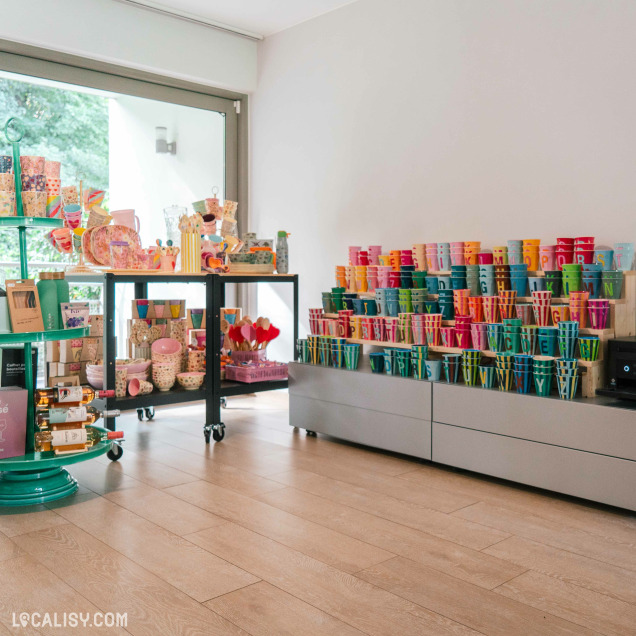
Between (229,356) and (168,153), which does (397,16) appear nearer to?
(168,153)

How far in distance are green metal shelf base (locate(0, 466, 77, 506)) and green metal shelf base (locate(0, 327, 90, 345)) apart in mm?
498

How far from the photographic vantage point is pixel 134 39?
424 centimetres

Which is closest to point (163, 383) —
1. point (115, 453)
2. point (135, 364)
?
point (135, 364)

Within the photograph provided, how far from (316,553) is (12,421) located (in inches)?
50.0

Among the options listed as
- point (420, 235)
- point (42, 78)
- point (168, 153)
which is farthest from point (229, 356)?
point (42, 78)

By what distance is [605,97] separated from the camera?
299 cm

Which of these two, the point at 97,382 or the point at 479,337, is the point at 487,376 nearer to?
the point at 479,337

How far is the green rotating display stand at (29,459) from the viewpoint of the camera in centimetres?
249

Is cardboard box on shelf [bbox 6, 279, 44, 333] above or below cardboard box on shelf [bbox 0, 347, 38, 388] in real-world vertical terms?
above

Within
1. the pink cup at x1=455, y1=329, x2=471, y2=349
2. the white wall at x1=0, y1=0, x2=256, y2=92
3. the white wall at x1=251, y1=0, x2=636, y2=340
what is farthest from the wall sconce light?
the pink cup at x1=455, y1=329, x2=471, y2=349

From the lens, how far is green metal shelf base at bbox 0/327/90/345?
246cm

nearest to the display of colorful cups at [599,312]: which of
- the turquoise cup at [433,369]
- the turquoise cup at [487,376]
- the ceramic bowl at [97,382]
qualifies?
the turquoise cup at [487,376]

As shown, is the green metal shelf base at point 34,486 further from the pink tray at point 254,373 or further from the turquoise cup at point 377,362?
the turquoise cup at point 377,362

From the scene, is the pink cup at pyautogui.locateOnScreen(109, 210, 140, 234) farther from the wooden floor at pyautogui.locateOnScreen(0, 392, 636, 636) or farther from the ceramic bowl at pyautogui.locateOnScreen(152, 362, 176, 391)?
the wooden floor at pyautogui.locateOnScreen(0, 392, 636, 636)
